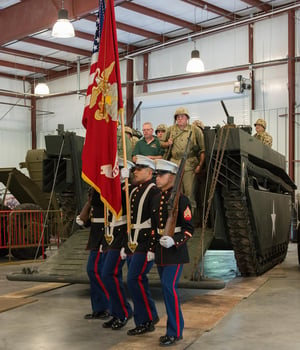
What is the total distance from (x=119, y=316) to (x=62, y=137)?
442 cm

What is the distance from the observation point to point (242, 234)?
9195 millimetres

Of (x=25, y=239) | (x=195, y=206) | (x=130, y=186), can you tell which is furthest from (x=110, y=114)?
(x=25, y=239)

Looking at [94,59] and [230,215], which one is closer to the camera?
[94,59]

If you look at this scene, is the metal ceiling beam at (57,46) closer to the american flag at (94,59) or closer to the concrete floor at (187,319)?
the concrete floor at (187,319)

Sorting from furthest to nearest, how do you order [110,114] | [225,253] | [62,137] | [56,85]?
1. [56,85]
2. [225,253]
3. [62,137]
4. [110,114]

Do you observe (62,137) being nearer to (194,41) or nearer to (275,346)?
(275,346)

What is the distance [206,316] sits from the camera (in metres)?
6.51

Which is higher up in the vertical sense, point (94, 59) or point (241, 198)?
point (94, 59)

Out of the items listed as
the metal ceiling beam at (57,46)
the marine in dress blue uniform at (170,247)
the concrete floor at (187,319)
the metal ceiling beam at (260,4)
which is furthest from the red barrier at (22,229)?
the metal ceiling beam at (57,46)

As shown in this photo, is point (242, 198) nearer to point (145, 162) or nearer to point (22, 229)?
point (145, 162)

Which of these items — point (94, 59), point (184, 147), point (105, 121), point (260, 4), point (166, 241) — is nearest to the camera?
point (166, 241)

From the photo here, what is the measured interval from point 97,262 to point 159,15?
13262 mm

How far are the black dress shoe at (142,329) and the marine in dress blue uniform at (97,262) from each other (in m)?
0.81

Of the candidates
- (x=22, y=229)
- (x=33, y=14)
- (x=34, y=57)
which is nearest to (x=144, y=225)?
(x=22, y=229)
